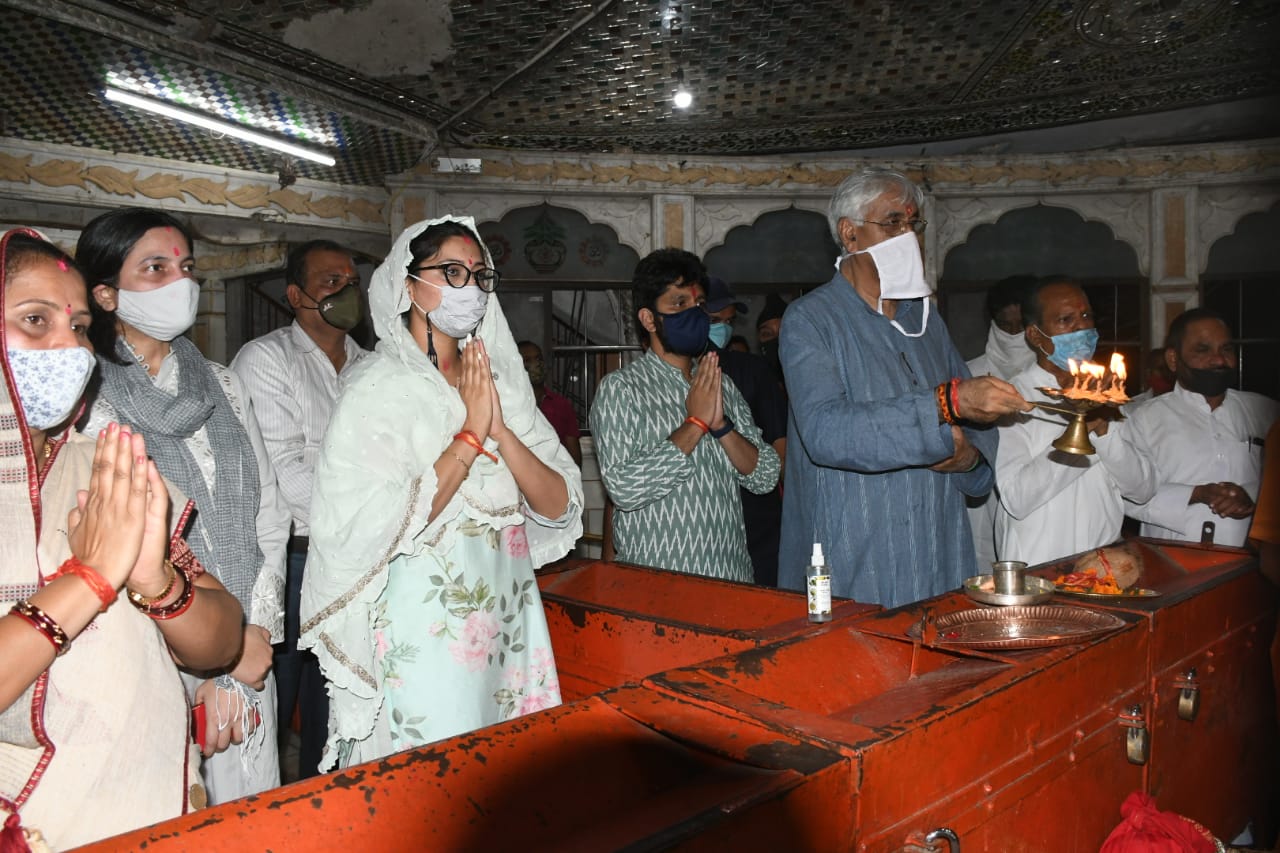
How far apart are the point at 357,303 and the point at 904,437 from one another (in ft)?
7.58

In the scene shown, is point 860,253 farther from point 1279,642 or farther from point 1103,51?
point 1103,51

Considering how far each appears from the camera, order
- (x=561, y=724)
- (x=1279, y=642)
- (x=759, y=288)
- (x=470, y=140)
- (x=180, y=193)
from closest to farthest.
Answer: (x=561, y=724), (x=1279, y=642), (x=180, y=193), (x=470, y=140), (x=759, y=288)

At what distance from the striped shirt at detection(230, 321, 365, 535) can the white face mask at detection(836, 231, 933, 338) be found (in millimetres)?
1754

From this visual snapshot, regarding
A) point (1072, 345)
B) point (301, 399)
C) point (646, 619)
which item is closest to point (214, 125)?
point (301, 399)

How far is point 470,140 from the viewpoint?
679 centimetres

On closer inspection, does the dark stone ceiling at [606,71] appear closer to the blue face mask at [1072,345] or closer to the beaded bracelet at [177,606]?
the blue face mask at [1072,345]

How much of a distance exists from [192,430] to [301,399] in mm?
1148

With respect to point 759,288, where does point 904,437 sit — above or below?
below

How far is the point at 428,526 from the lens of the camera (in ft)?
6.79

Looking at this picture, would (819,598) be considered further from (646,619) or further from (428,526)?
(428,526)

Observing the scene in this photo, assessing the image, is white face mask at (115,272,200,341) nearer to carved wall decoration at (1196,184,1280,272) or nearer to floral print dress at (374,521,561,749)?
floral print dress at (374,521,561,749)

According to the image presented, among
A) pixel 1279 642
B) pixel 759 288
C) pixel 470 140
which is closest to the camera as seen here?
pixel 1279 642

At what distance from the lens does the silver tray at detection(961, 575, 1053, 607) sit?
6.60 ft

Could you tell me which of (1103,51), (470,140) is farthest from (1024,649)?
(470,140)
